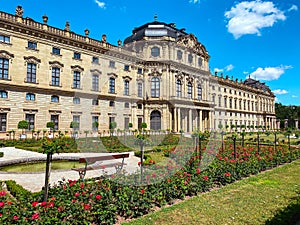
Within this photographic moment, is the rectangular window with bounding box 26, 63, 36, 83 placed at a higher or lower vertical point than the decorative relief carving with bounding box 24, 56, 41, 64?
lower

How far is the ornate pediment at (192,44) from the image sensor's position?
35.8 meters

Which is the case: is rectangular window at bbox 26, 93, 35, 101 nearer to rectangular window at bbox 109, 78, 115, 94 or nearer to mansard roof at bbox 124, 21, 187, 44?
rectangular window at bbox 109, 78, 115, 94

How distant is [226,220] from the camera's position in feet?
13.9

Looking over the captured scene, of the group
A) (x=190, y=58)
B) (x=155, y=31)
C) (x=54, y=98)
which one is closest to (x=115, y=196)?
(x=54, y=98)

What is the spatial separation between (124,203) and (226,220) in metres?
2.18

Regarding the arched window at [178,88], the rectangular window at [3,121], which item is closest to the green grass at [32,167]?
the rectangular window at [3,121]

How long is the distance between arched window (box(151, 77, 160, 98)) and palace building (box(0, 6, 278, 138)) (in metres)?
0.17

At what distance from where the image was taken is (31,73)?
2230cm

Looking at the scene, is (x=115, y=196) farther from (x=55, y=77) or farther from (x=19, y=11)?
(x=19, y=11)

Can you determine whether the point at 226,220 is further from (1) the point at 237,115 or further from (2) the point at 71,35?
(1) the point at 237,115

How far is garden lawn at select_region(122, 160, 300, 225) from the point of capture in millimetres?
4242

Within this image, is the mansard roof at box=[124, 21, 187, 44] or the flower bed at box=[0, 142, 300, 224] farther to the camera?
the mansard roof at box=[124, 21, 187, 44]

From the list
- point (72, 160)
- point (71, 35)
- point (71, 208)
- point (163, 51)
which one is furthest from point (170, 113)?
point (71, 208)

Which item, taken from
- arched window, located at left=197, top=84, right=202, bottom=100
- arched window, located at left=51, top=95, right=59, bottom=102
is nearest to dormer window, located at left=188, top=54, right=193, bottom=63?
arched window, located at left=197, top=84, right=202, bottom=100
